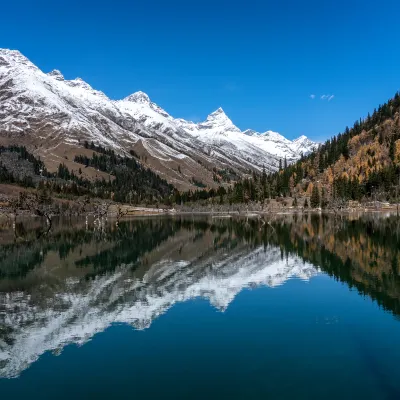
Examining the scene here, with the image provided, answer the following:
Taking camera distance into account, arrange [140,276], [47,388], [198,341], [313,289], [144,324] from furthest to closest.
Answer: [140,276]
[313,289]
[144,324]
[198,341]
[47,388]

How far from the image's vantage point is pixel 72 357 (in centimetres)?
2434

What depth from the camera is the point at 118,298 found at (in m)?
38.3

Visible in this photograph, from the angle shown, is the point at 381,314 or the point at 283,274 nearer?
the point at 381,314

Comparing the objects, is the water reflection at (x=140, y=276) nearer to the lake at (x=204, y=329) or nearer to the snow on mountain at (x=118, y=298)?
the snow on mountain at (x=118, y=298)

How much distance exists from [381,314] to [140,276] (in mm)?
27462

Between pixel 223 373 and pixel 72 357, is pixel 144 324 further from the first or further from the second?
pixel 223 373

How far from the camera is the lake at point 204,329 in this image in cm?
2033

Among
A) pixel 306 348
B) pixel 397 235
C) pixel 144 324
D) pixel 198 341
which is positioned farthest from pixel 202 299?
pixel 397 235

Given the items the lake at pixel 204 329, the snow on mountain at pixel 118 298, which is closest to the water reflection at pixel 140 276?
the snow on mountain at pixel 118 298

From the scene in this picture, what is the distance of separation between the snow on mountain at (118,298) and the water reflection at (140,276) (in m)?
0.08

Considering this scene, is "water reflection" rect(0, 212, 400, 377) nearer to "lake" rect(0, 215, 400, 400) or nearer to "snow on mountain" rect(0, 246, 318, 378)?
"snow on mountain" rect(0, 246, 318, 378)

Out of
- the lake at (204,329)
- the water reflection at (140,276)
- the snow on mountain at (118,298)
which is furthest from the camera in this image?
the water reflection at (140,276)

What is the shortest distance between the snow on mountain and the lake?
121 mm

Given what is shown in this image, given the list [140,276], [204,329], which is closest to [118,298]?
[140,276]
